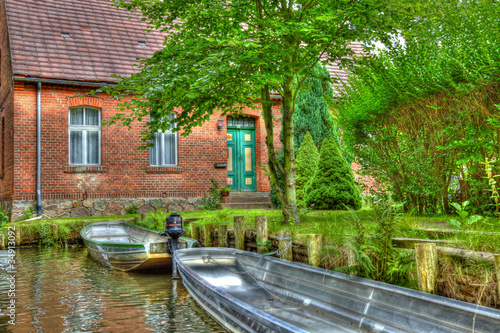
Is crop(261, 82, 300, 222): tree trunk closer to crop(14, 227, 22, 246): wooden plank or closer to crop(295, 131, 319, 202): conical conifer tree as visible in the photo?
crop(295, 131, 319, 202): conical conifer tree

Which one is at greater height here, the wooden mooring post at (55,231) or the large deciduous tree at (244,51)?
the large deciduous tree at (244,51)

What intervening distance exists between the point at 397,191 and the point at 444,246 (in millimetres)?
3526

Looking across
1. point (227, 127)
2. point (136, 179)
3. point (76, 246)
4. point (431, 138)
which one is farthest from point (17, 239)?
point (431, 138)

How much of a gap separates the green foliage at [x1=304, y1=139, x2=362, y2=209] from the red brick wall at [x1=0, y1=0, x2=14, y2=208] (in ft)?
29.8

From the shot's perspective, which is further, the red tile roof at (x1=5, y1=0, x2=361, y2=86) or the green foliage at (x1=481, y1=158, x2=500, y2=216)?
the red tile roof at (x1=5, y1=0, x2=361, y2=86)

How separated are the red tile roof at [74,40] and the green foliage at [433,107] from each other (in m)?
8.05

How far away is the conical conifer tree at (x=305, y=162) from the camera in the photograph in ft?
43.0

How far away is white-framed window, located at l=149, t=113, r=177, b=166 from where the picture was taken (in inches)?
608

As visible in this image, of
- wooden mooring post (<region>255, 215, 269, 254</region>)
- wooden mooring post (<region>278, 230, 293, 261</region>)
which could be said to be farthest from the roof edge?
wooden mooring post (<region>278, 230, 293, 261</region>)

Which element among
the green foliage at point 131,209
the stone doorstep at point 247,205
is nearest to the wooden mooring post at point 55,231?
the green foliage at point 131,209

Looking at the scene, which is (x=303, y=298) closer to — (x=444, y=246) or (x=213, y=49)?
(x=444, y=246)

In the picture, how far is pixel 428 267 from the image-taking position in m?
4.35

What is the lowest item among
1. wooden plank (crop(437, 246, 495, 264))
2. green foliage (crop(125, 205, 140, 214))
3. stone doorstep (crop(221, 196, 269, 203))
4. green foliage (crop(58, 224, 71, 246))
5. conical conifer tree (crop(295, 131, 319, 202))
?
green foliage (crop(58, 224, 71, 246))

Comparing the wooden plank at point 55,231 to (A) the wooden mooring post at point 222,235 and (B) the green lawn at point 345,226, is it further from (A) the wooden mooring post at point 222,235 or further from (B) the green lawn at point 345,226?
(A) the wooden mooring post at point 222,235
